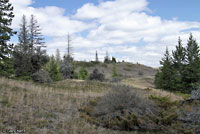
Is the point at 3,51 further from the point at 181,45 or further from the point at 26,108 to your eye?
the point at 181,45

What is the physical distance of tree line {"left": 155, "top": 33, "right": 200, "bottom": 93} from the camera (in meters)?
30.8

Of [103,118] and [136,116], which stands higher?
[136,116]

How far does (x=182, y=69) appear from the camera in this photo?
32469 millimetres

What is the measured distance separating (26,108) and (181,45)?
3178 cm

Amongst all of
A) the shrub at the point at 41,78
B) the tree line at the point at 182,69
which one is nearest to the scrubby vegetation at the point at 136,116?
the shrub at the point at 41,78

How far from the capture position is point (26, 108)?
26.3 feet

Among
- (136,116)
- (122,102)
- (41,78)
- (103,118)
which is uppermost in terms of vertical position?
(41,78)

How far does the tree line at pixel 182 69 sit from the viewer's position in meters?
30.8

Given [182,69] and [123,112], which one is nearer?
[123,112]

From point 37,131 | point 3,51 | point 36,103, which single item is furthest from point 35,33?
point 37,131

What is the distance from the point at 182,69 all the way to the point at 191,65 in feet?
6.07

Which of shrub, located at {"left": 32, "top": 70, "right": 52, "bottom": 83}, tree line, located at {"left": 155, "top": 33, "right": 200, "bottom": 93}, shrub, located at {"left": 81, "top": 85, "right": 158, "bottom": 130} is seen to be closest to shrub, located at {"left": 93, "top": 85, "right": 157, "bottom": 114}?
shrub, located at {"left": 81, "top": 85, "right": 158, "bottom": 130}

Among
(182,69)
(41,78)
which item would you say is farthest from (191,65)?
(41,78)

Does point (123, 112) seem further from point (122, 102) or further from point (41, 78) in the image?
point (41, 78)
